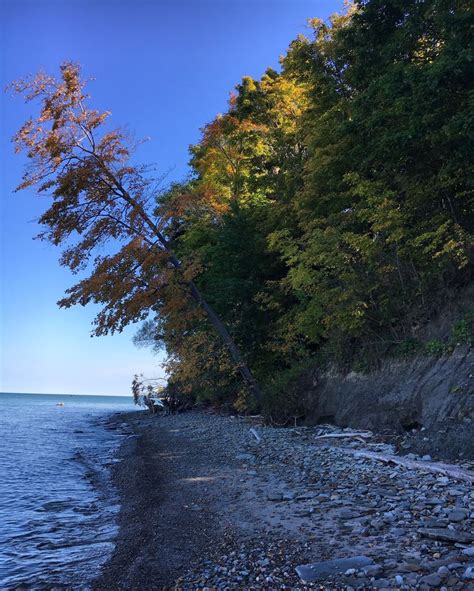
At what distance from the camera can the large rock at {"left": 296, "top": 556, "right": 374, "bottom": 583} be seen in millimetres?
4211

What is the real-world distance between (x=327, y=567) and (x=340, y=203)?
13818mm

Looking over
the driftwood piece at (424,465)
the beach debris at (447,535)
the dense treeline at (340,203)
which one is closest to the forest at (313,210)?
the dense treeline at (340,203)

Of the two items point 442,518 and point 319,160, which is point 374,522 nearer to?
point 442,518

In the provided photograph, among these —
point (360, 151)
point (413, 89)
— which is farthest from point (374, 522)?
point (360, 151)

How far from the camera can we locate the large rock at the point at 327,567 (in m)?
4.21

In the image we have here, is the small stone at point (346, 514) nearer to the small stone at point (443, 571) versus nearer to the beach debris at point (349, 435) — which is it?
the small stone at point (443, 571)

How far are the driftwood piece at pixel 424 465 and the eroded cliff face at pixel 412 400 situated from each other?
78 centimetres

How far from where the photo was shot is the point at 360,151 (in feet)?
41.6

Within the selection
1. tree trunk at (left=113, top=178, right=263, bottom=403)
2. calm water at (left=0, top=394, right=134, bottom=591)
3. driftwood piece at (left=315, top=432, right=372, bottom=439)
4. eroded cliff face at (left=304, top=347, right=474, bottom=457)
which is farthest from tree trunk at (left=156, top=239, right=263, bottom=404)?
calm water at (left=0, top=394, right=134, bottom=591)

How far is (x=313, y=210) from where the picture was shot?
1714cm

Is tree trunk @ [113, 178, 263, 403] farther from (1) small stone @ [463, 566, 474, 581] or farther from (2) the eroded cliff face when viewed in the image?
(1) small stone @ [463, 566, 474, 581]

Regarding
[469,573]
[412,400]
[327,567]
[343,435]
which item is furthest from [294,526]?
[343,435]

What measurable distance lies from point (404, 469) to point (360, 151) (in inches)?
350

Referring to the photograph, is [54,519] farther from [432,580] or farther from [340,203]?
[340,203]
